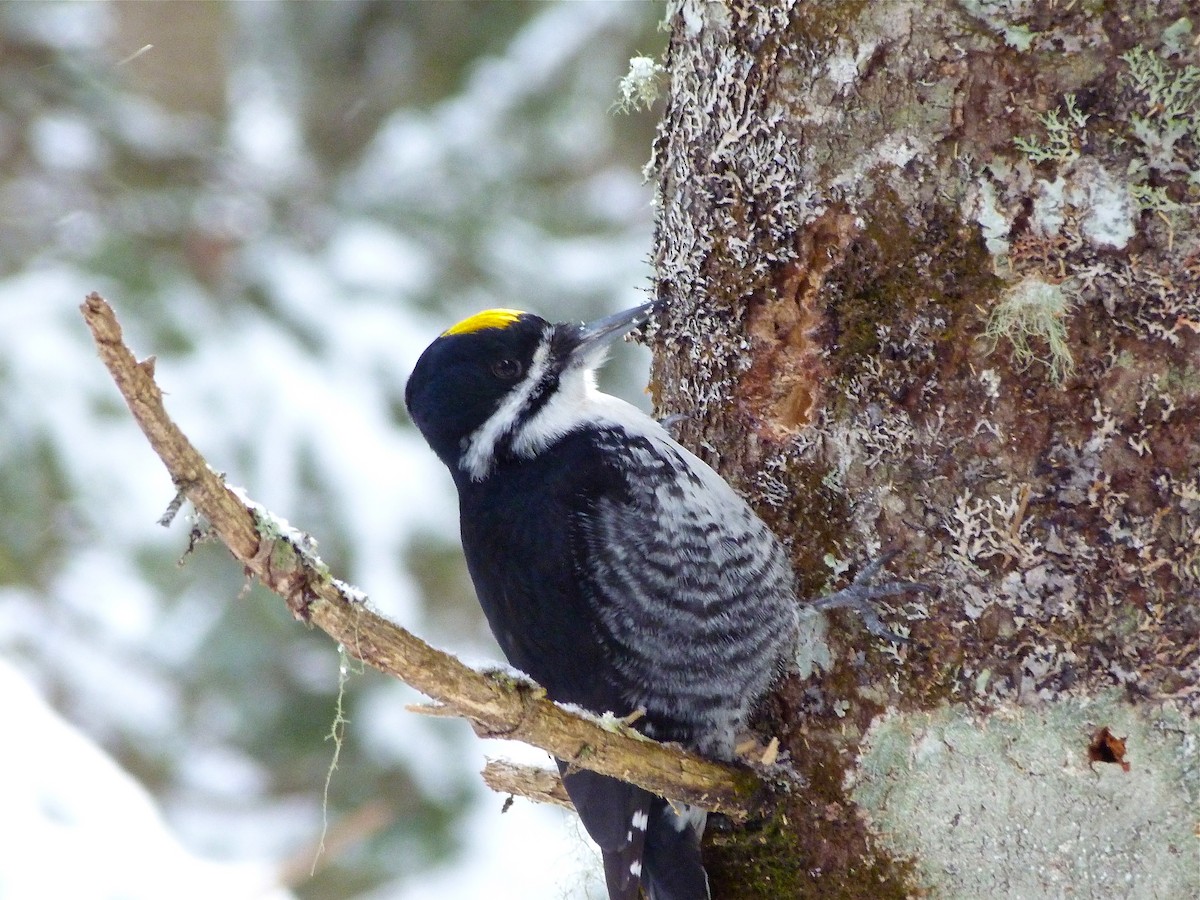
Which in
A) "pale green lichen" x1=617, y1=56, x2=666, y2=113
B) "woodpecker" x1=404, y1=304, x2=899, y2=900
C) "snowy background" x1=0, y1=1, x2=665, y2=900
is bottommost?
"woodpecker" x1=404, y1=304, x2=899, y2=900

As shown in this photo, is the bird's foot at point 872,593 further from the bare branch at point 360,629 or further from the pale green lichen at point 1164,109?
the pale green lichen at point 1164,109

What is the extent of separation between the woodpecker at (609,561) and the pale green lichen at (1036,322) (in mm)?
492

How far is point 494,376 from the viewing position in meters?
2.87

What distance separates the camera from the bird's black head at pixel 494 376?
2848 mm

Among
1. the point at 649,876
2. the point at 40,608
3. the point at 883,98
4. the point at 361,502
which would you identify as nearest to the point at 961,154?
the point at 883,98

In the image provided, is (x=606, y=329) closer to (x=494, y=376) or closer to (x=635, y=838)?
(x=494, y=376)

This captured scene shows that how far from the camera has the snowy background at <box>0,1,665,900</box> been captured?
5445mm

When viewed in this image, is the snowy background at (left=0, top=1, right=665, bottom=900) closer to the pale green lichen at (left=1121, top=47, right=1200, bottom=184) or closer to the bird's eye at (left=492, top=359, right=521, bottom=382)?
the bird's eye at (left=492, top=359, right=521, bottom=382)

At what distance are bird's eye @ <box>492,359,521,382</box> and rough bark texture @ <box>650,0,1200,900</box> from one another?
0.65 metres

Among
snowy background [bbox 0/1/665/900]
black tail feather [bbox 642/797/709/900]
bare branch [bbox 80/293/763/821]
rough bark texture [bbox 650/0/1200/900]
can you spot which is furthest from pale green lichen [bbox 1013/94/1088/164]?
snowy background [bbox 0/1/665/900]

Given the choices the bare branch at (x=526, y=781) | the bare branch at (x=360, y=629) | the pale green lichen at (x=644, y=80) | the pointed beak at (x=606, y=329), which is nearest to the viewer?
the bare branch at (x=360, y=629)

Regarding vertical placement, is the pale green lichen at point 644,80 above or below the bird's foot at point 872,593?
above

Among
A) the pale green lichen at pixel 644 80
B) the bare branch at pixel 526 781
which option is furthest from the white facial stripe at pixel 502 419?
the bare branch at pixel 526 781

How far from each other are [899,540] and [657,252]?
863mm
